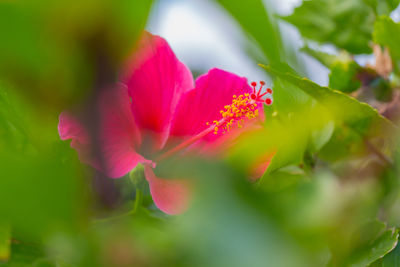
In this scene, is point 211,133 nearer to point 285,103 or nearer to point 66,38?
point 285,103

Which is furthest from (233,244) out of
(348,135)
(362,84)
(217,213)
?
(362,84)

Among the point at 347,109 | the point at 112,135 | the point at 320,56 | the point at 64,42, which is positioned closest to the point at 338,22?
the point at 320,56

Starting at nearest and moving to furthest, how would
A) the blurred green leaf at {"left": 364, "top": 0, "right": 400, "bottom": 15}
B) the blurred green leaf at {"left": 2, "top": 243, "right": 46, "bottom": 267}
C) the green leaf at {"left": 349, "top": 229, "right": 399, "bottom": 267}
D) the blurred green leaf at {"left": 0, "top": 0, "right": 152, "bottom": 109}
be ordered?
the blurred green leaf at {"left": 0, "top": 0, "right": 152, "bottom": 109} → the blurred green leaf at {"left": 2, "top": 243, "right": 46, "bottom": 267} → the green leaf at {"left": 349, "top": 229, "right": 399, "bottom": 267} → the blurred green leaf at {"left": 364, "top": 0, "right": 400, "bottom": 15}

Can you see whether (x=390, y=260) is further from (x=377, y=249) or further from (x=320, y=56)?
(x=320, y=56)

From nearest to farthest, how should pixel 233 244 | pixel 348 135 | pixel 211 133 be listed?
pixel 233 244
pixel 211 133
pixel 348 135

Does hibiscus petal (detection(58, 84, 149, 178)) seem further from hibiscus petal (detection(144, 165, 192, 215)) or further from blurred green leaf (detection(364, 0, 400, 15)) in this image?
blurred green leaf (detection(364, 0, 400, 15))

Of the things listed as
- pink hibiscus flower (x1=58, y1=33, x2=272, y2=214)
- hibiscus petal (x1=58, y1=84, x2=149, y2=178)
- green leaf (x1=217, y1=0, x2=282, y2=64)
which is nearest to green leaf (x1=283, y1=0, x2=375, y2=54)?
pink hibiscus flower (x1=58, y1=33, x2=272, y2=214)

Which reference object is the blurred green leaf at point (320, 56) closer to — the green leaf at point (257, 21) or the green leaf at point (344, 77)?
the green leaf at point (344, 77)

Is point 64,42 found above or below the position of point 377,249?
above
